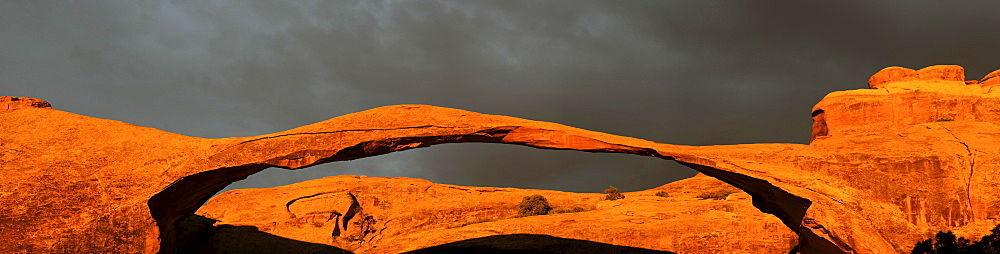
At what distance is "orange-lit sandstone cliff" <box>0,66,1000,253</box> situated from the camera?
12.3m

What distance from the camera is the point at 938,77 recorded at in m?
23.0

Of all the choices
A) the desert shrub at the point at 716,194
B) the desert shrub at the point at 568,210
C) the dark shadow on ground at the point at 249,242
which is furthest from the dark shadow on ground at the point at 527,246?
the desert shrub at the point at 716,194

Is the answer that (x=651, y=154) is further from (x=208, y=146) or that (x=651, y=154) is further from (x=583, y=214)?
(x=583, y=214)

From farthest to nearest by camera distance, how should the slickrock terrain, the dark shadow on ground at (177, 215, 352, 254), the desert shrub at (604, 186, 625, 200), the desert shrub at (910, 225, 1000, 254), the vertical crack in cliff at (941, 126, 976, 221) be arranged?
the desert shrub at (604, 186, 625, 200) → the dark shadow on ground at (177, 215, 352, 254) → the slickrock terrain → the vertical crack in cliff at (941, 126, 976, 221) → the desert shrub at (910, 225, 1000, 254)

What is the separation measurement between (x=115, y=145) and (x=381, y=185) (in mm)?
21647

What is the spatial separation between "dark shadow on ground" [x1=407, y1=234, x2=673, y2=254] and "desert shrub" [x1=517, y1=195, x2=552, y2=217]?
24.5 ft

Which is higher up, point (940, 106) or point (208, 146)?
point (940, 106)

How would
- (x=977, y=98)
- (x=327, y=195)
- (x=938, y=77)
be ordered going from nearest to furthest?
(x=977, y=98) → (x=938, y=77) → (x=327, y=195)

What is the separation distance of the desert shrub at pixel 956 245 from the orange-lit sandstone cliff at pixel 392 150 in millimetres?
226

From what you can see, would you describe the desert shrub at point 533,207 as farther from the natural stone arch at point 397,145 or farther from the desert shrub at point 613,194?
the natural stone arch at point 397,145

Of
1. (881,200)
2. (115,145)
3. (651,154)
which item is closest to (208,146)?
(115,145)

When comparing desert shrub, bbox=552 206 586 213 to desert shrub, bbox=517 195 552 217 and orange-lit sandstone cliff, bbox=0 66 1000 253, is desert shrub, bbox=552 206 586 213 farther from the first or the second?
orange-lit sandstone cliff, bbox=0 66 1000 253

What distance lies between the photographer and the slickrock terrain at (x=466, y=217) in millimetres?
22578

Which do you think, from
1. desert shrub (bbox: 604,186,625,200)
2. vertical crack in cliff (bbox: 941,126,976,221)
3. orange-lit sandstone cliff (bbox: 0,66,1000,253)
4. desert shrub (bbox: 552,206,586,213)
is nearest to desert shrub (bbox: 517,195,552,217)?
desert shrub (bbox: 552,206,586,213)
